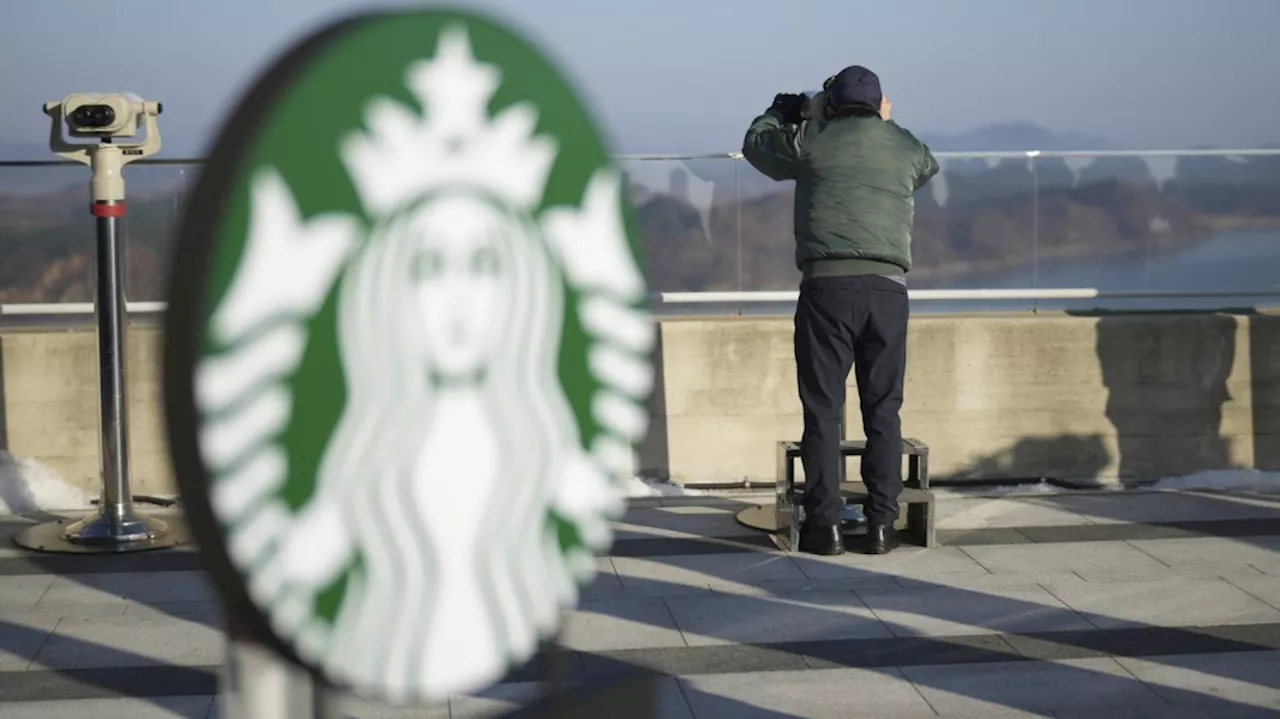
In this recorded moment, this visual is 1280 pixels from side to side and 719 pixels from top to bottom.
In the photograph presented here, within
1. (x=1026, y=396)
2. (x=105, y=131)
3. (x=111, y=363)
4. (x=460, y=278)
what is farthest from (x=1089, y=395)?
(x=460, y=278)

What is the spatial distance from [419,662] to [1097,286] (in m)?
8.02

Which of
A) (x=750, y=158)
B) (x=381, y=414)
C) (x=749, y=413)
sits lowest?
(x=749, y=413)

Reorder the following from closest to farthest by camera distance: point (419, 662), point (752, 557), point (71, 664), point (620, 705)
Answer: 1. point (419, 662)
2. point (620, 705)
3. point (71, 664)
4. point (752, 557)

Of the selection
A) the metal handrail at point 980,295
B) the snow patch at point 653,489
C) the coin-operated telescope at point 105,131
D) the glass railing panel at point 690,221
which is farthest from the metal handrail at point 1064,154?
the coin-operated telescope at point 105,131

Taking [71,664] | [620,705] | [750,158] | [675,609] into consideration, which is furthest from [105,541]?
[620,705]

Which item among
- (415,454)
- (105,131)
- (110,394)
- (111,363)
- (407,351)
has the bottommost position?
(110,394)

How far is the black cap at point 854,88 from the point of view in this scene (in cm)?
684

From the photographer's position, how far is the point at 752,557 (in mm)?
6848

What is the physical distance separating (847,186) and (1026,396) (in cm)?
→ 237

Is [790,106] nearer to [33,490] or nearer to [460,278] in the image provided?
[33,490]

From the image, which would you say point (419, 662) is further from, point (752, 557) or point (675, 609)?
point (752, 557)

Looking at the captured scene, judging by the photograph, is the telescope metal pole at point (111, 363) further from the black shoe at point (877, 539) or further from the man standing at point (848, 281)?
the black shoe at point (877, 539)

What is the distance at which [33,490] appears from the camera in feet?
25.9

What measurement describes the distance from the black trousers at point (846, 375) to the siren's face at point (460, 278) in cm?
500
